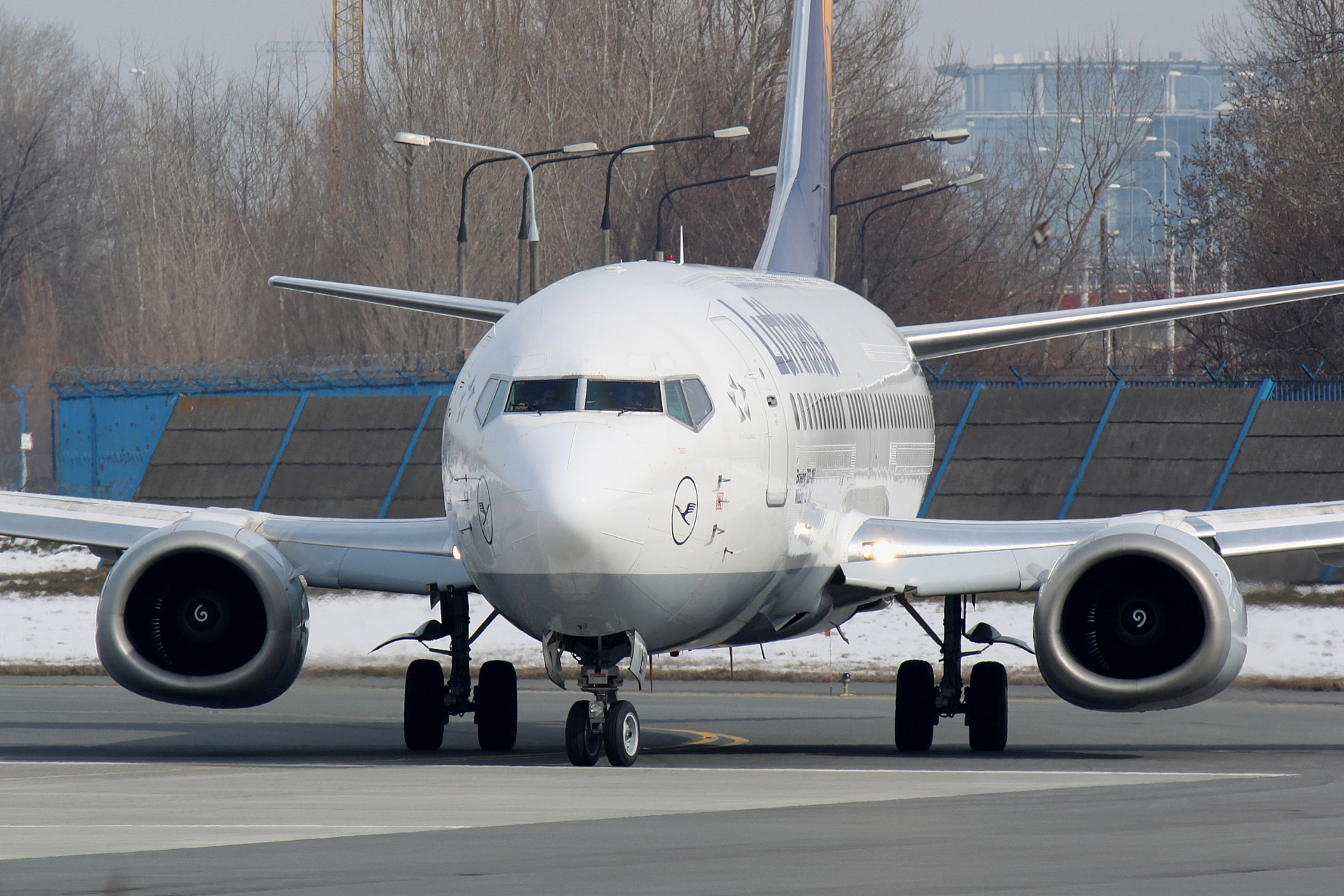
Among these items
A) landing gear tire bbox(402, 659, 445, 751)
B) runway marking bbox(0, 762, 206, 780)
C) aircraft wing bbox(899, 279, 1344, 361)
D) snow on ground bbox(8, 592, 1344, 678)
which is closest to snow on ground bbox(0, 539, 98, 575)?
snow on ground bbox(8, 592, 1344, 678)

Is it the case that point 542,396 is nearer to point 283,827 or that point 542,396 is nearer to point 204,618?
point 283,827

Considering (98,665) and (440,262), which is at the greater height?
(440,262)

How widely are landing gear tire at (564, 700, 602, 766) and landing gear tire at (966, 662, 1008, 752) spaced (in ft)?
13.9

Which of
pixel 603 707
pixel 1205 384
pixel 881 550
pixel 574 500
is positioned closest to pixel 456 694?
pixel 603 707

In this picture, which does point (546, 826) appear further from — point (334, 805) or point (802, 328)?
point (802, 328)

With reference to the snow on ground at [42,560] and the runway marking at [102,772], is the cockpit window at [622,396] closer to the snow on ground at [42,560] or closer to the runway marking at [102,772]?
the runway marking at [102,772]

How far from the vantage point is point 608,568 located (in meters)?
13.8

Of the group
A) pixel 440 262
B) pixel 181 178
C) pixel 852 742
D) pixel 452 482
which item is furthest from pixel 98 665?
pixel 181 178

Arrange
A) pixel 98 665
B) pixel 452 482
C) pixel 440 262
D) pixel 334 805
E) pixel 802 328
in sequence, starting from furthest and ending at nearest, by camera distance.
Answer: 1. pixel 440 262
2. pixel 98 665
3. pixel 802 328
4. pixel 452 482
5. pixel 334 805

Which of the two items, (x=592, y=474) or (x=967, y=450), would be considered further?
(x=967, y=450)

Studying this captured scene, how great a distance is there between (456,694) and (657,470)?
4879 mm

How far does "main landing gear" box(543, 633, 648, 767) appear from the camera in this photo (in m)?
14.6

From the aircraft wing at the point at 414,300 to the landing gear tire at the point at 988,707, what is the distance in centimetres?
584

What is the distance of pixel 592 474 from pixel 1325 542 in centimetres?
682
